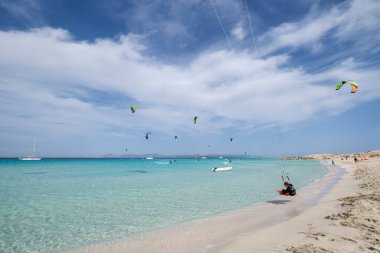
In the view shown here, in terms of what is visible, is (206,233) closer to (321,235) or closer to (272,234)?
(272,234)

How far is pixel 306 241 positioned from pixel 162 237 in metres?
5.38

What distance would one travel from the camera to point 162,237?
980cm

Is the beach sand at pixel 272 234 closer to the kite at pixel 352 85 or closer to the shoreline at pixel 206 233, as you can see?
the shoreline at pixel 206 233

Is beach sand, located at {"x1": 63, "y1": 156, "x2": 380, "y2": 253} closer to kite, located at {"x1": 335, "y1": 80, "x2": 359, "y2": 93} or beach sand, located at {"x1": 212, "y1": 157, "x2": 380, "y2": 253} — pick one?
beach sand, located at {"x1": 212, "y1": 157, "x2": 380, "y2": 253}

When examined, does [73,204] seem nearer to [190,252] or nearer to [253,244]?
[190,252]

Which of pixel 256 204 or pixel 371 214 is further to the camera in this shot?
pixel 256 204

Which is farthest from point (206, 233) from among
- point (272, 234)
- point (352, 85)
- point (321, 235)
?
point (352, 85)

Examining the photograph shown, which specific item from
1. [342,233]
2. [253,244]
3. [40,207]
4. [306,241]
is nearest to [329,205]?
[342,233]

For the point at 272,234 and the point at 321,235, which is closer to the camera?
the point at 321,235

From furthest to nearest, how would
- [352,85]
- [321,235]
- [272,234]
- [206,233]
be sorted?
[352,85] → [206,233] → [272,234] → [321,235]

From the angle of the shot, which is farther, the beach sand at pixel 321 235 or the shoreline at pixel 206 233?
the shoreline at pixel 206 233

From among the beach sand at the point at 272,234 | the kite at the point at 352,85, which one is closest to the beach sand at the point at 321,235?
the beach sand at the point at 272,234

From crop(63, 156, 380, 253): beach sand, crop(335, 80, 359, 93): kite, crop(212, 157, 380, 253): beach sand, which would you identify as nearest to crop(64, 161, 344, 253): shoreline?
crop(63, 156, 380, 253): beach sand

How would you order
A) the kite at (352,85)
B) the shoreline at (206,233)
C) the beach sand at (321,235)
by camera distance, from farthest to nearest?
the kite at (352,85)
the shoreline at (206,233)
the beach sand at (321,235)
